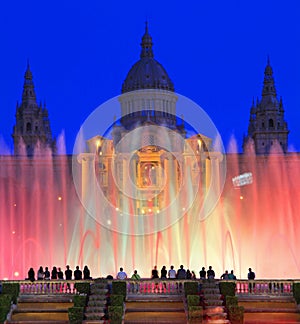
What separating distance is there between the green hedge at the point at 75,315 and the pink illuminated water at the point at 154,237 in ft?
69.5

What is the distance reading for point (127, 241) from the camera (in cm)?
4641

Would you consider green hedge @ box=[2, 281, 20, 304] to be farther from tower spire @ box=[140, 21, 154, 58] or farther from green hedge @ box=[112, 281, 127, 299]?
tower spire @ box=[140, 21, 154, 58]

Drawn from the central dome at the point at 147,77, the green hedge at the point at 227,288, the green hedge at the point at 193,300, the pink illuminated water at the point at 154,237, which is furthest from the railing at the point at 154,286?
the central dome at the point at 147,77

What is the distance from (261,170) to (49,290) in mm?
36112

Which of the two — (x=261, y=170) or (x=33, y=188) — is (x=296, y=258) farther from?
(x=33, y=188)

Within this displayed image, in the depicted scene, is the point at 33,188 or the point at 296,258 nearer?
the point at 296,258

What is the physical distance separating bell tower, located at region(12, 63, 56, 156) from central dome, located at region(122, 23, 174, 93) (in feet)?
39.0

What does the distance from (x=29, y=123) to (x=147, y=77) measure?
1668 cm

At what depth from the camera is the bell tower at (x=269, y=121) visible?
81.9 metres

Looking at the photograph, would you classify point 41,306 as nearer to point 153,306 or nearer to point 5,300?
point 5,300

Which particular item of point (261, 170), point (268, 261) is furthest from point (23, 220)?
point (261, 170)

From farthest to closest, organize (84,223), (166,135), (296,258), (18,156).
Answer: (166,135) → (18,156) → (84,223) → (296,258)

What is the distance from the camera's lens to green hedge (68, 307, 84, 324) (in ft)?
64.1

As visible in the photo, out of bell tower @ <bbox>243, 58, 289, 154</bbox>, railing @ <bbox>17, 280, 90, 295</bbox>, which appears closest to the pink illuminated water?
railing @ <bbox>17, 280, 90, 295</bbox>
